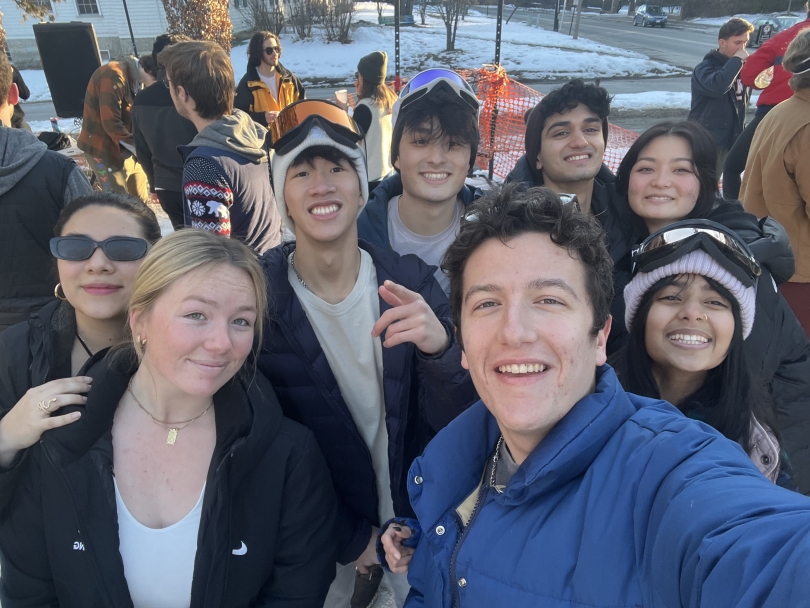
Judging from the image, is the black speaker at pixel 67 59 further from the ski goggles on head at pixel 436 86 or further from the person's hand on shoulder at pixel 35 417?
the person's hand on shoulder at pixel 35 417

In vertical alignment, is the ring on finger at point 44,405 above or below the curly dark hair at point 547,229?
below

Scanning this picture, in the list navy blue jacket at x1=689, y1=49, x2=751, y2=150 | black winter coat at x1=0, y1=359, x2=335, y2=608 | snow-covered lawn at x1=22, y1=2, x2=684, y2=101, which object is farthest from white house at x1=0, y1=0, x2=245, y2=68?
black winter coat at x1=0, y1=359, x2=335, y2=608

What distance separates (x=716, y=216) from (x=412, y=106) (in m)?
1.53

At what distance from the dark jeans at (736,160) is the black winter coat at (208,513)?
4051 millimetres

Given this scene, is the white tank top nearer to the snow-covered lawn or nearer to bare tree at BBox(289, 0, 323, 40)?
the snow-covered lawn

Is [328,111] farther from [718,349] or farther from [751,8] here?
[751,8]

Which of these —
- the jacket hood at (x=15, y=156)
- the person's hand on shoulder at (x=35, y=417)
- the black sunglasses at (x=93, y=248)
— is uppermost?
the jacket hood at (x=15, y=156)

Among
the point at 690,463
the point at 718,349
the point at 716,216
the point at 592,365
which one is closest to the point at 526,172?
the point at 716,216

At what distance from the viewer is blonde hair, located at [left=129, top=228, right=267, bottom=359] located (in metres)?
1.59

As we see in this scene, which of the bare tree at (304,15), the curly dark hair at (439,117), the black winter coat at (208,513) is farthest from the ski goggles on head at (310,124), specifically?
the bare tree at (304,15)

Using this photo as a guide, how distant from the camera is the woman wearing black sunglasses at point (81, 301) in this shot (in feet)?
5.75

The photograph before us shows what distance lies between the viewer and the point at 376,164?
210 inches

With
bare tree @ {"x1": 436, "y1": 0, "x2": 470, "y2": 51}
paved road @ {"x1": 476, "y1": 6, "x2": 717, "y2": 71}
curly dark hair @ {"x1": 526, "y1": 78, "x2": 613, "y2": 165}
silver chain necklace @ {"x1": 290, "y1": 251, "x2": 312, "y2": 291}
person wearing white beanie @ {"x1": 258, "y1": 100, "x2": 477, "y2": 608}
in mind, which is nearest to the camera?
person wearing white beanie @ {"x1": 258, "y1": 100, "x2": 477, "y2": 608}

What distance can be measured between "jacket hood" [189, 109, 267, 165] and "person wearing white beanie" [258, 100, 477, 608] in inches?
33.2
